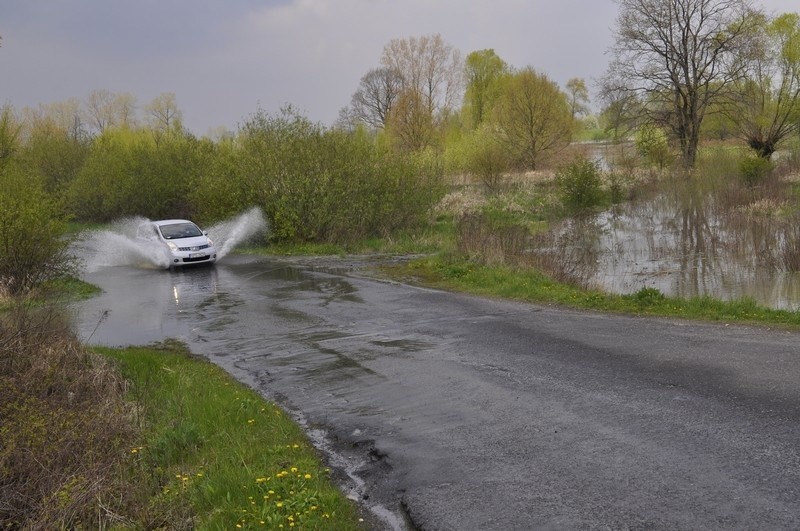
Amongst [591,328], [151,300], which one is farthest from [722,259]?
[151,300]

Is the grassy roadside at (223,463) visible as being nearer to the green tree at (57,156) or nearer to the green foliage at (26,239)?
the green foliage at (26,239)

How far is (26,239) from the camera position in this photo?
2164cm

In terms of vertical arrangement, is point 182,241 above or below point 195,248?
above

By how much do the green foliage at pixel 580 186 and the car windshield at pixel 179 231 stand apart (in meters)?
21.4

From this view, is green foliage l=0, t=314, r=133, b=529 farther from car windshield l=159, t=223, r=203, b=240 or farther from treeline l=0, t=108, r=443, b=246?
treeline l=0, t=108, r=443, b=246

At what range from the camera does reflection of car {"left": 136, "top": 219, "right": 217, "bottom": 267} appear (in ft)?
87.2

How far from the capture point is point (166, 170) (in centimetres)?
4678

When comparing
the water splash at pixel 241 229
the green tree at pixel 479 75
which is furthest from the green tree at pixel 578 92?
the water splash at pixel 241 229

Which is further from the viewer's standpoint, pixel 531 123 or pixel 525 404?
pixel 531 123

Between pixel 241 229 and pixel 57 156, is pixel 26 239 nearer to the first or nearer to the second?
pixel 241 229

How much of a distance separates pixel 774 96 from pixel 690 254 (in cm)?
3825

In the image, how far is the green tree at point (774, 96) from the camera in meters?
54.9

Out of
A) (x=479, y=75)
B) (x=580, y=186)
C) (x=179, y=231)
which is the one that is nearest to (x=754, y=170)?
(x=580, y=186)

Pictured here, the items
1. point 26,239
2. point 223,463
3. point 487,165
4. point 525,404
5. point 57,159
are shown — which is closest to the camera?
point 223,463
